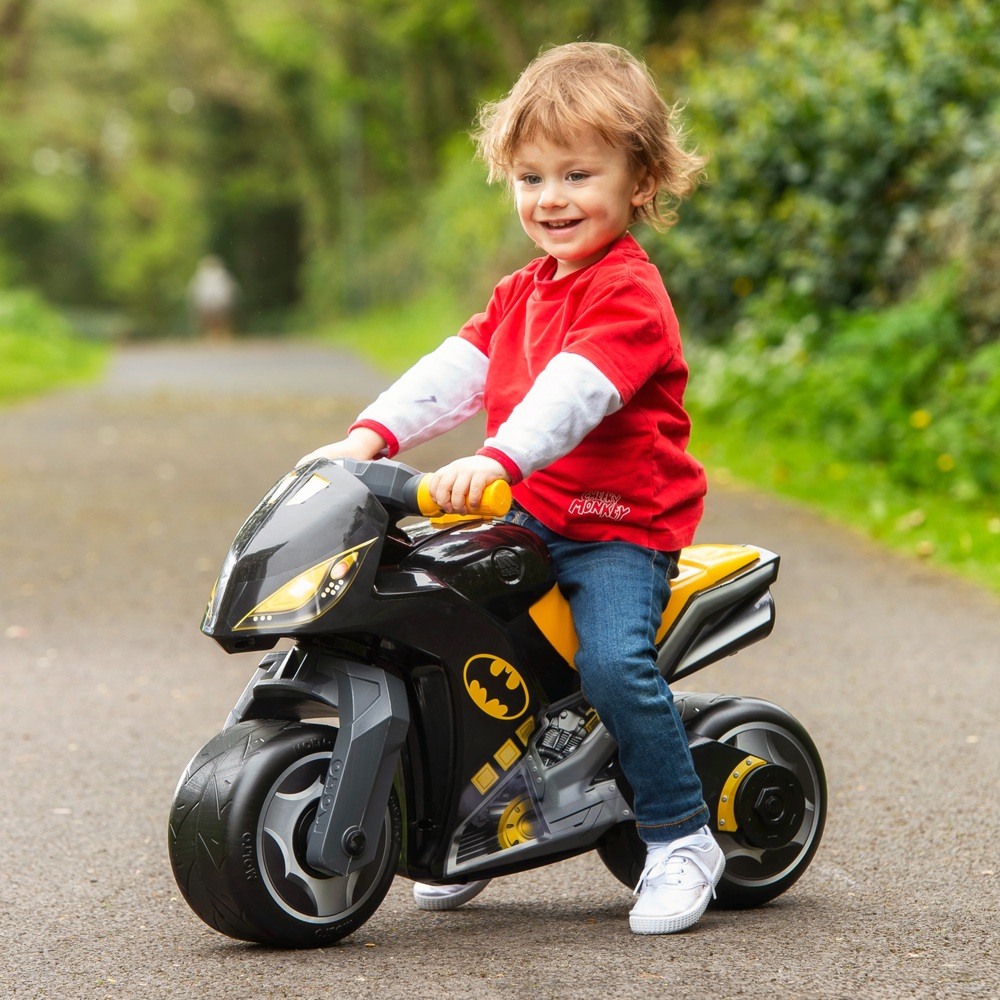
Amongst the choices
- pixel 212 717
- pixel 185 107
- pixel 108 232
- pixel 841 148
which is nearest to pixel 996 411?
pixel 841 148

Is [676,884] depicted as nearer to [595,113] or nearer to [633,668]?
[633,668]

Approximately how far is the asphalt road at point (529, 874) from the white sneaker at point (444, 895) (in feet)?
0.13

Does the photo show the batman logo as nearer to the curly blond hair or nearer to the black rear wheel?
the black rear wheel

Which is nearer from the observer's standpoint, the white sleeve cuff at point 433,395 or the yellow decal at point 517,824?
the yellow decal at point 517,824

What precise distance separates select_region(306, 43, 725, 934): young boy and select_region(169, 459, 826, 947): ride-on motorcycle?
12 cm

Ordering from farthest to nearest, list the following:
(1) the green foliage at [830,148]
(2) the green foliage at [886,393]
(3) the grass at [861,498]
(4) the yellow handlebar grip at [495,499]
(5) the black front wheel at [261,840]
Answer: (1) the green foliage at [830,148] → (2) the green foliage at [886,393] → (3) the grass at [861,498] → (5) the black front wheel at [261,840] → (4) the yellow handlebar grip at [495,499]

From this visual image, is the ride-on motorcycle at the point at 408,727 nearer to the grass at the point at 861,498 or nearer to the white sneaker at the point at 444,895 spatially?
the white sneaker at the point at 444,895

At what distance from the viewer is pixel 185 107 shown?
55.6 metres

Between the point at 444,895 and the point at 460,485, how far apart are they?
109 centimetres

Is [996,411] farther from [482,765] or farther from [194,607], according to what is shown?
[482,765]

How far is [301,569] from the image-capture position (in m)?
2.81

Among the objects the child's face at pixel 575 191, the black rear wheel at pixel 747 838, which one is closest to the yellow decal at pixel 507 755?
the black rear wheel at pixel 747 838

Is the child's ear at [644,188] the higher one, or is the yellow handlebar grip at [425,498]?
the child's ear at [644,188]

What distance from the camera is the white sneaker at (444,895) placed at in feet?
11.1
